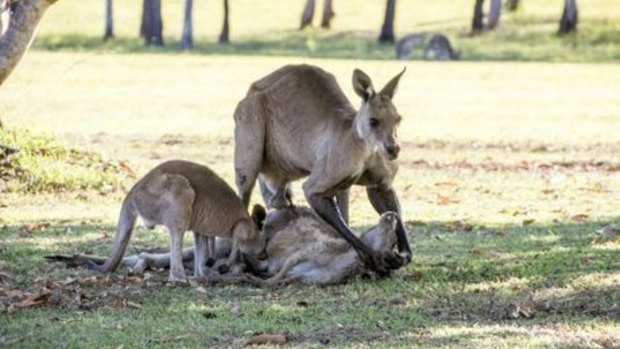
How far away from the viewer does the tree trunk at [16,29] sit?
11.5 m

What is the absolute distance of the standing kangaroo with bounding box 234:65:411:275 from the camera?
34.2 ft

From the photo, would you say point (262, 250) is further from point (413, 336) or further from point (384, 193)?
point (413, 336)

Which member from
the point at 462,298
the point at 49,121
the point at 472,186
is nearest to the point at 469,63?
the point at 49,121

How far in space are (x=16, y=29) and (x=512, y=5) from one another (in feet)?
185

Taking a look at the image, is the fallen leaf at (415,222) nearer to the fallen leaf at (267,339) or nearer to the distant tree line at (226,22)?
the fallen leaf at (267,339)

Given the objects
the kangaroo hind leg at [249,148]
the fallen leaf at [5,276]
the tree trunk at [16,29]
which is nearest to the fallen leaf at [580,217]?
the kangaroo hind leg at [249,148]

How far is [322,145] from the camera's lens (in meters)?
11.0

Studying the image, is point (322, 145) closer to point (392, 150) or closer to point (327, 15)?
point (392, 150)

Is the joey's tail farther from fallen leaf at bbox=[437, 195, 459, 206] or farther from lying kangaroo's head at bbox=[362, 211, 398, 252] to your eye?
fallen leaf at bbox=[437, 195, 459, 206]

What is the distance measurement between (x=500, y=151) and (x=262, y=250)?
1178cm

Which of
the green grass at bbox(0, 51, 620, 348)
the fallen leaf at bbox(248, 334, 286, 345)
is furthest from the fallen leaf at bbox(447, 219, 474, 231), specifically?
the fallen leaf at bbox(248, 334, 286, 345)

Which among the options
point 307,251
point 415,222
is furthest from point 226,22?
point 307,251

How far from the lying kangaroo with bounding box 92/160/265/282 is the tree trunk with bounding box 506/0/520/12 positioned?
186ft

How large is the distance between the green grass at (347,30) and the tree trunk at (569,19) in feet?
1.41
